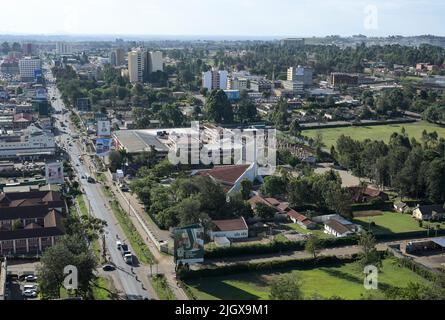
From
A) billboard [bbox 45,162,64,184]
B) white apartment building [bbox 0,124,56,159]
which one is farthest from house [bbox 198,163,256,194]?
white apartment building [bbox 0,124,56,159]

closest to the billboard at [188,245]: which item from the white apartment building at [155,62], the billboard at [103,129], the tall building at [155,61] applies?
the billboard at [103,129]

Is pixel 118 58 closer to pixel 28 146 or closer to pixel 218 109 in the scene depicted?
pixel 218 109

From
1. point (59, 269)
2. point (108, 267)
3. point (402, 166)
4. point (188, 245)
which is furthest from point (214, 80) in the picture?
point (59, 269)

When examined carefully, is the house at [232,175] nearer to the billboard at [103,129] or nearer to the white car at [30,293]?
the white car at [30,293]

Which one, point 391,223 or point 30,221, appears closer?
point 30,221

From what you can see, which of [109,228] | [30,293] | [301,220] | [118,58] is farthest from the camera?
[118,58]
